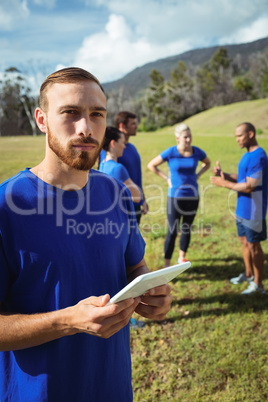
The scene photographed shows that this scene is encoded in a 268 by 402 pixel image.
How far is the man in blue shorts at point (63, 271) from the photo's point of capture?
3.83ft

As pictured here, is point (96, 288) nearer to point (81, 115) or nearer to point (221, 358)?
point (81, 115)

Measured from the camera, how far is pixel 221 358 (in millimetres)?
3191

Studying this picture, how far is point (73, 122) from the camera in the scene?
4.28 feet

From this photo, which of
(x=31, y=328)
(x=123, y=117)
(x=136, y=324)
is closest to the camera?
(x=31, y=328)

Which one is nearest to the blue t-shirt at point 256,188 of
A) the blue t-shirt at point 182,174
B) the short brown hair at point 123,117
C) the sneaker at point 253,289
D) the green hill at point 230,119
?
the blue t-shirt at point 182,174

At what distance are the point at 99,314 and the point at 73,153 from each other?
701mm

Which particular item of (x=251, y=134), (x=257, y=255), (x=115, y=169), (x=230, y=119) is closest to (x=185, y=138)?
(x=251, y=134)

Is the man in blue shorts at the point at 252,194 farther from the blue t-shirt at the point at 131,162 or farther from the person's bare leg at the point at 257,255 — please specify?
the blue t-shirt at the point at 131,162

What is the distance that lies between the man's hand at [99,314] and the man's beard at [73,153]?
1.96ft

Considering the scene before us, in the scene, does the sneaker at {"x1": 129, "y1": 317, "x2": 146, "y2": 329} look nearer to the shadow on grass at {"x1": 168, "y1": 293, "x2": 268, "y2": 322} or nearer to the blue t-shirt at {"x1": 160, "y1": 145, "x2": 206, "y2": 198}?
the shadow on grass at {"x1": 168, "y1": 293, "x2": 268, "y2": 322}

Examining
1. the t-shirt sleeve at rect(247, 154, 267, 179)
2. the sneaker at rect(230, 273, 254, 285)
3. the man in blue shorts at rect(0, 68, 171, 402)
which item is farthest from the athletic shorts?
the man in blue shorts at rect(0, 68, 171, 402)

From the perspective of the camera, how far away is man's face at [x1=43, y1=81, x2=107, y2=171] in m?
1.29

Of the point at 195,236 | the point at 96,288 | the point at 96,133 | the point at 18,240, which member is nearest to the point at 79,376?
the point at 96,288

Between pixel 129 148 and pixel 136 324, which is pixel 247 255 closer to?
pixel 136 324
